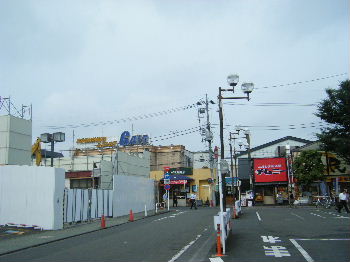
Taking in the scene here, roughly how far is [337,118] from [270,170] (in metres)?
15.4

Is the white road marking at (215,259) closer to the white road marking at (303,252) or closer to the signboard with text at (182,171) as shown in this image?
the white road marking at (303,252)

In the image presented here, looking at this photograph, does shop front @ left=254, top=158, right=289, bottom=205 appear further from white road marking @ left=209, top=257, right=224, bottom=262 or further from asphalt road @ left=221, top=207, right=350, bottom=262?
white road marking @ left=209, top=257, right=224, bottom=262

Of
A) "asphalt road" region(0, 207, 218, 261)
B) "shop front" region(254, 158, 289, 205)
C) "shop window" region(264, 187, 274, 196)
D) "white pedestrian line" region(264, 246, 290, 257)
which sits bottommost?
"asphalt road" region(0, 207, 218, 261)

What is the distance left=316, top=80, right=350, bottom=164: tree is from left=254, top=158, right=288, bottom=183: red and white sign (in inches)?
488

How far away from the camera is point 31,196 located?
1992cm

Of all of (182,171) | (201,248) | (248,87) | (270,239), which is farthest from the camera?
(182,171)

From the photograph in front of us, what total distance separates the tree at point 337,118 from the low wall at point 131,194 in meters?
16.9

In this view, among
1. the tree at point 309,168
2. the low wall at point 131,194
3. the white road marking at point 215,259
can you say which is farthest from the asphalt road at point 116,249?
the tree at point 309,168

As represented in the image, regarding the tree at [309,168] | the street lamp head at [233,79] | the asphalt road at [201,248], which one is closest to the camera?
the asphalt road at [201,248]

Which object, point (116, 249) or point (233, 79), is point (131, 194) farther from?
point (116, 249)

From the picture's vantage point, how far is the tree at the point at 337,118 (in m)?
33.1

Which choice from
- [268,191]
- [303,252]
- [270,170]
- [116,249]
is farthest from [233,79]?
[268,191]

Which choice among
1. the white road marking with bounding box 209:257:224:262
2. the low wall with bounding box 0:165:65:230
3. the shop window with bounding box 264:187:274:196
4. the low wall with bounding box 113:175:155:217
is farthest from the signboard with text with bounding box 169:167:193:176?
the white road marking with bounding box 209:257:224:262

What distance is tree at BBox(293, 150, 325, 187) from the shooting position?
41844 mm
